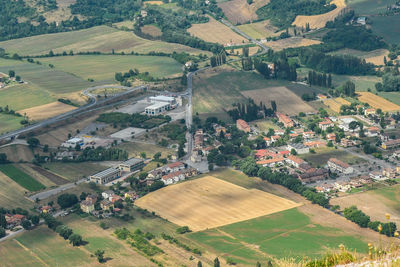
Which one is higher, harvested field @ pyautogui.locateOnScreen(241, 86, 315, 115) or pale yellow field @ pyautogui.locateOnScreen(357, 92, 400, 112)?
harvested field @ pyautogui.locateOnScreen(241, 86, 315, 115)

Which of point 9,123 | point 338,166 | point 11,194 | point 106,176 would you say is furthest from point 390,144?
point 9,123

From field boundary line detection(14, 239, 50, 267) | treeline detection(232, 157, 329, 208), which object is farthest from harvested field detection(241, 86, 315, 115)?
field boundary line detection(14, 239, 50, 267)

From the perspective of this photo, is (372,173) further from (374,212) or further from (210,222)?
(210,222)

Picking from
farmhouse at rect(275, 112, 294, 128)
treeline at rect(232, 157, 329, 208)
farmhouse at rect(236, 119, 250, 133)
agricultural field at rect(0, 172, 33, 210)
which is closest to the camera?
treeline at rect(232, 157, 329, 208)

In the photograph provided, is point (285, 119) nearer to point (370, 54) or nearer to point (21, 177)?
point (21, 177)

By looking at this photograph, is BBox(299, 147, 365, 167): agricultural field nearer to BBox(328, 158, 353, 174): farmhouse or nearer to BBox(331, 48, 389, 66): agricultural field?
BBox(328, 158, 353, 174): farmhouse

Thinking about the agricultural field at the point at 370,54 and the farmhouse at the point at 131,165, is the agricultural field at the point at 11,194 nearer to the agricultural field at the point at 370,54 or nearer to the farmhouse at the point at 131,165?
the farmhouse at the point at 131,165

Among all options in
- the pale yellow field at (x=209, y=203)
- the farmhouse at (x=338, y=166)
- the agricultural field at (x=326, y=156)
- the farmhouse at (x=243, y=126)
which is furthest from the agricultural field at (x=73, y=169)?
the farmhouse at (x=338, y=166)
